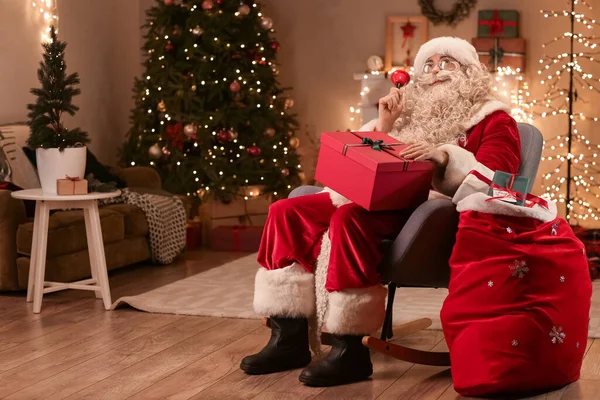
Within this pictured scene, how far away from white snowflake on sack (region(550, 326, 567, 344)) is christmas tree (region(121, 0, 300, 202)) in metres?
3.86

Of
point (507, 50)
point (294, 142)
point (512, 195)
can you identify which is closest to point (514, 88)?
point (507, 50)

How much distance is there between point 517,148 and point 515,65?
13.2 feet

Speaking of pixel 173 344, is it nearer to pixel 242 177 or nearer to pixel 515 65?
pixel 242 177

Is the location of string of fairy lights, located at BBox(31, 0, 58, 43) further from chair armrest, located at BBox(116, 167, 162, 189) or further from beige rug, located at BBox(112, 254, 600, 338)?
beige rug, located at BBox(112, 254, 600, 338)

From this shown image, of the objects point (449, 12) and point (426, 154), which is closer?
point (426, 154)

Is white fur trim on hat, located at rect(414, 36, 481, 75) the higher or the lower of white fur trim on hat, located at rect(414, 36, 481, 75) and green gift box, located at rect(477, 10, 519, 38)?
the lower

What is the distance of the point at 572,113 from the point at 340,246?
446cm

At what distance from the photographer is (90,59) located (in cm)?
670

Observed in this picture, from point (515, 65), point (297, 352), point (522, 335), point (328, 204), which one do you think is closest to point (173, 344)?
point (297, 352)

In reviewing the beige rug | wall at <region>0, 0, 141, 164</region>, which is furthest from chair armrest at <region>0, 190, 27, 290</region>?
wall at <region>0, 0, 141, 164</region>

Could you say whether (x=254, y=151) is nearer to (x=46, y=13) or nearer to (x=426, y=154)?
(x=46, y=13)

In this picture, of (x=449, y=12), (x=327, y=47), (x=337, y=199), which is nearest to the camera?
(x=337, y=199)

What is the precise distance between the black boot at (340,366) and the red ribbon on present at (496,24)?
4622mm

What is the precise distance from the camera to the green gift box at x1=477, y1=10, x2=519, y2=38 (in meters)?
7.13
